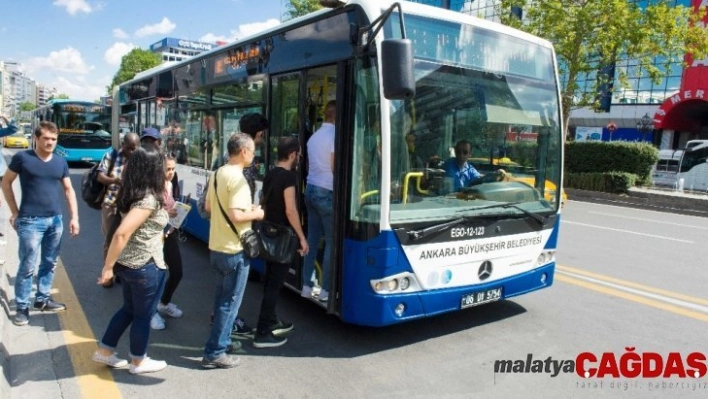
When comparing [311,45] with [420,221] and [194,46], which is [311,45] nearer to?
[420,221]

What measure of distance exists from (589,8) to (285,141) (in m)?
17.5

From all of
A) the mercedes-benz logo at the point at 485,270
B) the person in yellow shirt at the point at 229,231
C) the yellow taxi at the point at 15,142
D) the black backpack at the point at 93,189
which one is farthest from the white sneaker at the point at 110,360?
the yellow taxi at the point at 15,142

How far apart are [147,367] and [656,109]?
38698 millimetres

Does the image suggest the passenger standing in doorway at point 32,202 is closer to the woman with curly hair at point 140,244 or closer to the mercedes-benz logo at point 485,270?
the woman with curly hair at point 140,244

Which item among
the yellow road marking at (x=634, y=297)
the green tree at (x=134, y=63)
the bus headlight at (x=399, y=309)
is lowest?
the yellow road marking at (x=634, y=297)

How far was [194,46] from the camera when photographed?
13100 cm

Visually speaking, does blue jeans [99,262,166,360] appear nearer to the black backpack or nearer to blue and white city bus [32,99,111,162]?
the black backpack

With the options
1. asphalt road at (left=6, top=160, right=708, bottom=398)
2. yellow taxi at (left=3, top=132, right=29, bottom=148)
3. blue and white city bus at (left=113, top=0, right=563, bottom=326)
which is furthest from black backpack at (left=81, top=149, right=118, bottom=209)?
yellow taxi at (left=3, top=132, right=29, bottom=148)

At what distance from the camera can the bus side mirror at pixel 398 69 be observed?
3.54 meters

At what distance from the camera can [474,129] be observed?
480 cm

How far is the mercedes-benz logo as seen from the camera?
4570mm

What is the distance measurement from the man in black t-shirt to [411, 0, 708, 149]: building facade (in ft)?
91.9

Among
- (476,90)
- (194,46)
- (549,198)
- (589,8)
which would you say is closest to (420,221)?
(476,90)

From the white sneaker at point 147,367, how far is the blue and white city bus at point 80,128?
20515 millimetres
